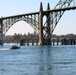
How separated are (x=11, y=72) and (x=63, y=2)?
88.8 meters

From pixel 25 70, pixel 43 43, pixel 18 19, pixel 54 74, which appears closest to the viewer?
pixel 54 74

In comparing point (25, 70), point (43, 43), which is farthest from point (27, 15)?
point (25, 70)

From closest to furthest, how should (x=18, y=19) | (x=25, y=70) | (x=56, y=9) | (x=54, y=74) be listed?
(x=54, y=74) → (x=25, y=70) → (x=56, y=9) → (x=18, y=19)

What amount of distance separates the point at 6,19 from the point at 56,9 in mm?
33387

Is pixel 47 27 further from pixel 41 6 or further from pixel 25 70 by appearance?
pixel 25 70

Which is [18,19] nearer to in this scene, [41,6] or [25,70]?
[41,6]

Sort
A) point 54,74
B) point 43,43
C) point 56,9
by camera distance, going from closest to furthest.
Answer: point 54,74 < point 56,9 < point 43,43

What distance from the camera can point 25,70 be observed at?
150 feet

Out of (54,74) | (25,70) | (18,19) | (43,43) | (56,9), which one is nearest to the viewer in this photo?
(54,74)

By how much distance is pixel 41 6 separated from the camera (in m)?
136

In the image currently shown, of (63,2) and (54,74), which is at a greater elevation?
(63,2)

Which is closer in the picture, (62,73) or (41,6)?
(62,73)

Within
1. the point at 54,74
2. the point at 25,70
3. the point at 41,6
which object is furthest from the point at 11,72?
the point at 41,6

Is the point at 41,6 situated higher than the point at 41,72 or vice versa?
the point at 41,6
